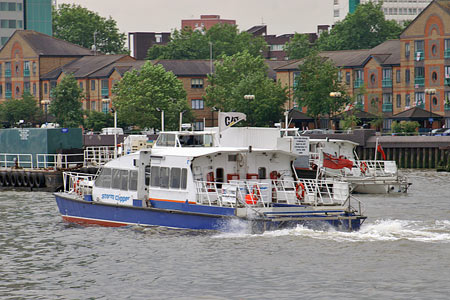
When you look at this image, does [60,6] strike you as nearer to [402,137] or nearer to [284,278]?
[402,137]

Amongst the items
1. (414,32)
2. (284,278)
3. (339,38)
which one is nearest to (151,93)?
(414,32)

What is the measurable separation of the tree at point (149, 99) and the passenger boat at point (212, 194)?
6702 cm

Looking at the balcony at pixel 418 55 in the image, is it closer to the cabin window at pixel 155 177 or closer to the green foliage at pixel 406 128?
the green foliage at pixel 406 128

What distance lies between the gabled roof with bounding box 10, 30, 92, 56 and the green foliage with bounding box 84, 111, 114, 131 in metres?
27.9

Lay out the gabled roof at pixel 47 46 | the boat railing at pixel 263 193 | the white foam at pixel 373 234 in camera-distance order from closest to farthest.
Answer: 1. the white foam at pixel 373 234
2. the boat railing at pixel 263 193
3. the gabled roof at pixel 47 46

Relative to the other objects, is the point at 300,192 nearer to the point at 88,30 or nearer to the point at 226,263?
the point at 226,263

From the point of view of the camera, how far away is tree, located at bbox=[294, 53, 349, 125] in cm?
10500

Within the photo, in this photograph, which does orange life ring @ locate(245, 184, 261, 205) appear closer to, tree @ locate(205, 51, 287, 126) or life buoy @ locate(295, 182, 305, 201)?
life buoy @ locate(295, 182, 305, 201)

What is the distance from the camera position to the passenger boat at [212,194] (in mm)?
35000

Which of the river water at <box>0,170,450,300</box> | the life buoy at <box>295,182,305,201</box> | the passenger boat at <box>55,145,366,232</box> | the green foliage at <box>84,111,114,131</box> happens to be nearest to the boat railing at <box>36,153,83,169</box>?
the river water at <box>0,170,450,300</box>

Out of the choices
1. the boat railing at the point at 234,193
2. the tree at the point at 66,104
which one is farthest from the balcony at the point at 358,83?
the boat railing at the point at 234,193

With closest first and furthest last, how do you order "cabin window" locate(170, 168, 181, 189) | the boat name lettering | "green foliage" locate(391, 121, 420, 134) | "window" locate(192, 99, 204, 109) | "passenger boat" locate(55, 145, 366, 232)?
"passenger boat" locate(55, 145, 366, 232) → "cabin window" locate(170, 168, 181, 189) → the boat name lettering → "green foliage" locate(391, 121, 420, 134) → "window" locate(192, 99, 204, 109)

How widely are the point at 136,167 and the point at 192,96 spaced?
90.5 meters

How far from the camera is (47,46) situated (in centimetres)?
14412
